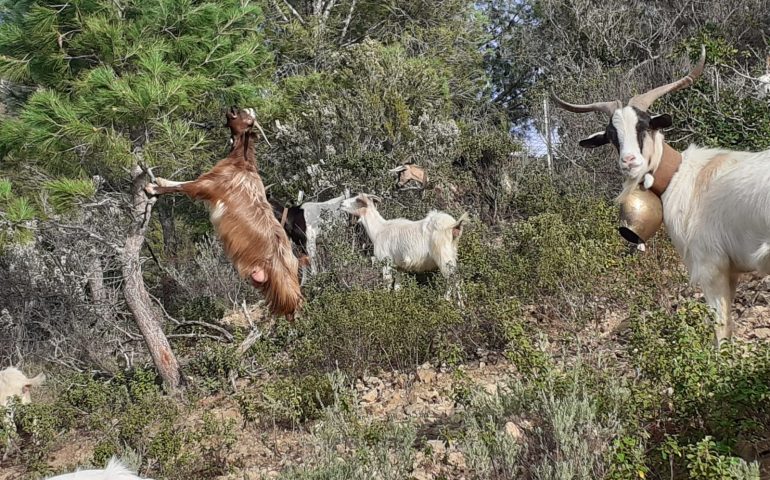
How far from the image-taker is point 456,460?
12.6 ft

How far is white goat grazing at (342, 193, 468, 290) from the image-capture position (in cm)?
803

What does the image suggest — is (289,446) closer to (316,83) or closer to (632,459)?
(632,459)

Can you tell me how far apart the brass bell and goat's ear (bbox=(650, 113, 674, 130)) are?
1.66ft

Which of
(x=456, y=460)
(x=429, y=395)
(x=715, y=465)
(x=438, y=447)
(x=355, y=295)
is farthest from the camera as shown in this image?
(x=355, y=295)

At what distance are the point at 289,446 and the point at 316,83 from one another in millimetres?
8855

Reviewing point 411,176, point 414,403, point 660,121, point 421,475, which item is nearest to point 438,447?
point 421,475

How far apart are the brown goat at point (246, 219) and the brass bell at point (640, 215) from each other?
7.06 feet

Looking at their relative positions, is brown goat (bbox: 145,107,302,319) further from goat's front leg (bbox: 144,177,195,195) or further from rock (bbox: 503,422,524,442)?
rock (bbox: 503,422,524,442)

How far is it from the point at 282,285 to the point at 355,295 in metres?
2.30

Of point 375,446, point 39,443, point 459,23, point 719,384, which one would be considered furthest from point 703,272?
point 459,23

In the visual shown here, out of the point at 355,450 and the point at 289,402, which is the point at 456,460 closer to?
the point at 355,450

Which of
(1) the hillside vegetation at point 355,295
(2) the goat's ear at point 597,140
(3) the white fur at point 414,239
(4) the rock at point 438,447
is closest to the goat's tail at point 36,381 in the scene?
(1) the hillside vegetation at point 355,295

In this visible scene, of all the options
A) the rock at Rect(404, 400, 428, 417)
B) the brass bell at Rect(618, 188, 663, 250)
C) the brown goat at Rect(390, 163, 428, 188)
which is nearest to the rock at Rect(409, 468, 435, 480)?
the rock at Rect(404, 400, 428, 417)

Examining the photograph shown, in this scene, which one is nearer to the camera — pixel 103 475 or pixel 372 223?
pixel 103 475
